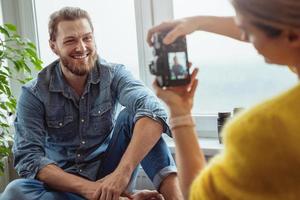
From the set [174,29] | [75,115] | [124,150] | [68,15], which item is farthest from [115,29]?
[174,29]

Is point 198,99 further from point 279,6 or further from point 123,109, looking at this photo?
point 279,6

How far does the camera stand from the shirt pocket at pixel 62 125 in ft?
6.27

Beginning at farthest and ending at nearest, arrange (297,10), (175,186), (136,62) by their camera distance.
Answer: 1. (136,62)
2. (175,186)
3. (297,10)

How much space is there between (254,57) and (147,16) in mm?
589

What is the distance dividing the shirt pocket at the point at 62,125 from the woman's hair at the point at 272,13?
4.39ft

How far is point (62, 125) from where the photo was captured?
191 centimetres

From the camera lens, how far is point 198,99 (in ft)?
Result: 7.20

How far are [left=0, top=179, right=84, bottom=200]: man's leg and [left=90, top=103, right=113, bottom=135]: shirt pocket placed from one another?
30 cm

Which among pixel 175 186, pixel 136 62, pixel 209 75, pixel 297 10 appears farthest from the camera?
pixel 136 62

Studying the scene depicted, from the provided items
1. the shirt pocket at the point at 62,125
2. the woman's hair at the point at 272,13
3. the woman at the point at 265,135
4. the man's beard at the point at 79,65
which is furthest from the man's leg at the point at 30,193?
the woman's hair at the point at 272,13

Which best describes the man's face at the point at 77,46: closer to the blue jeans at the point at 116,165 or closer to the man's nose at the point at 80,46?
the man's nose at the point at 80,46

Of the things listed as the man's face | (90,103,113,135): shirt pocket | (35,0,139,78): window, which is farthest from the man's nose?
(35,0,139,78): window

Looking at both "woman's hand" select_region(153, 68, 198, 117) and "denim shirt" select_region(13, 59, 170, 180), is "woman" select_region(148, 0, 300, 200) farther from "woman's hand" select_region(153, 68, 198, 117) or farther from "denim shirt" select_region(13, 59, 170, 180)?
"denim shirt" select_region(13, 59, 170, 180)

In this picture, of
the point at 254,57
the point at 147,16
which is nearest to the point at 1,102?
the point at 147,16
